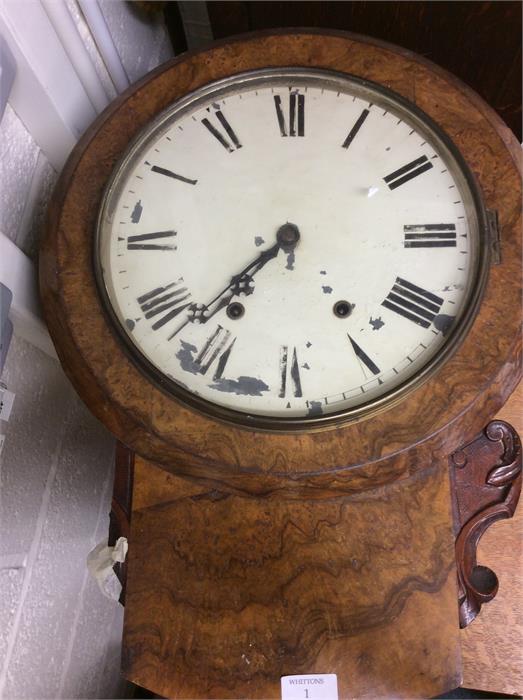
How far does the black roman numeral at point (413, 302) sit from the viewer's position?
70cm

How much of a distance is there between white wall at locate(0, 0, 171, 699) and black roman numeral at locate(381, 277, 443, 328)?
0.47 m

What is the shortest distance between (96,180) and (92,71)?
0.23 meters

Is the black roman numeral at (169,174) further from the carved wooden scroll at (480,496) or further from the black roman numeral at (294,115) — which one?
the carved wooden scroll at (480,496)

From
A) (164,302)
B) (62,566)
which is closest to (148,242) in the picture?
(164,302)

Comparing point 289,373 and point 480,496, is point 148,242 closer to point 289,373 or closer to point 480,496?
point 289,373

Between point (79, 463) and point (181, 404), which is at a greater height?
point (79, 463)

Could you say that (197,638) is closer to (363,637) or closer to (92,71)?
(363,637)

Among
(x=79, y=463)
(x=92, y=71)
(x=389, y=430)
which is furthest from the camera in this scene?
(x=79, y=463)

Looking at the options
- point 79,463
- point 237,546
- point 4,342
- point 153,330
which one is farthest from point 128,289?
point 79,463

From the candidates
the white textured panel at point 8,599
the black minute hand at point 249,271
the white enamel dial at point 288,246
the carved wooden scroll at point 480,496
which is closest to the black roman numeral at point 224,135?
the white enamel dial at point 288,246

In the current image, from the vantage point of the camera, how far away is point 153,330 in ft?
2.37

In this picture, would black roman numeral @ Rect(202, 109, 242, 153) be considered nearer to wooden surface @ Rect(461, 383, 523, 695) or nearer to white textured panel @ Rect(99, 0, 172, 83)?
white textured panel @ Rect(99, 0, 172, 83)

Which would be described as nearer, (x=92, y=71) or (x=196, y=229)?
(x=196, y=229)

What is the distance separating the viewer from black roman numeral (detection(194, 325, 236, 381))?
2.31ft
